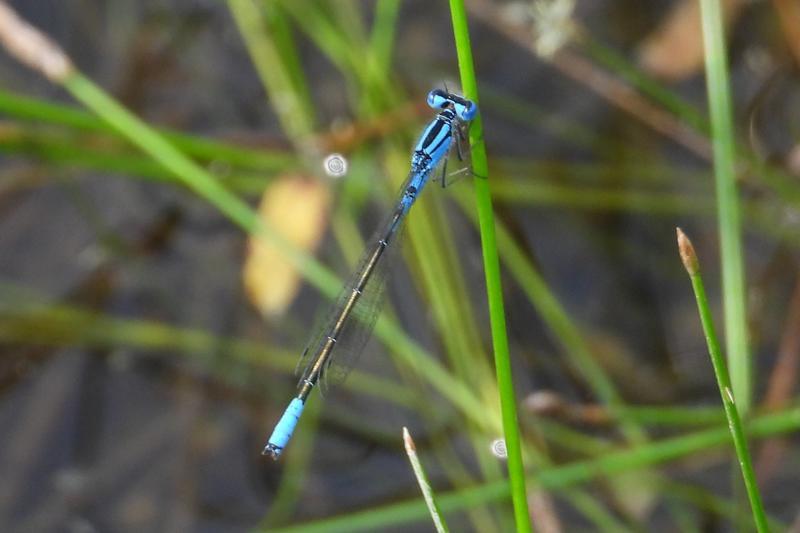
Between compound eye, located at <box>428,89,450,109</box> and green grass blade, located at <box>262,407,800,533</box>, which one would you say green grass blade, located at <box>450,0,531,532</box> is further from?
compound eye, located at <box>428,89,450,109</box>

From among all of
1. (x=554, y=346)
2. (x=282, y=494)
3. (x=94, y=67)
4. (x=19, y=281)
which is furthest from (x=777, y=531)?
(x=94, y=67)

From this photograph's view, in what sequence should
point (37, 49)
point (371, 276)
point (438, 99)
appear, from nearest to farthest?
point (438, 99), point (371, 276), point (37, 49)

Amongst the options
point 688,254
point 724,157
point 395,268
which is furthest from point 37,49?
point 688,254

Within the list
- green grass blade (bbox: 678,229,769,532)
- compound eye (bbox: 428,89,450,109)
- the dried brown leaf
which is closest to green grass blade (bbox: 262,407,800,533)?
green grass blade (bbox: 678,229,769,532)

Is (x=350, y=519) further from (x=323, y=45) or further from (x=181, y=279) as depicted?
(x=323, y=45)

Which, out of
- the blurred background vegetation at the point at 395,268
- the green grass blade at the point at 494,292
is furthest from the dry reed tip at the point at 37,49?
the green grass blade at the point at 494,292

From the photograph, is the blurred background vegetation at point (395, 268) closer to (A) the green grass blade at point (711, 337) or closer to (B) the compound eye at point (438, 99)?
(B) the compound eye at point (438, 99)

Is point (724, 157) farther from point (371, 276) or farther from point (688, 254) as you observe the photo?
point (688, 254)
